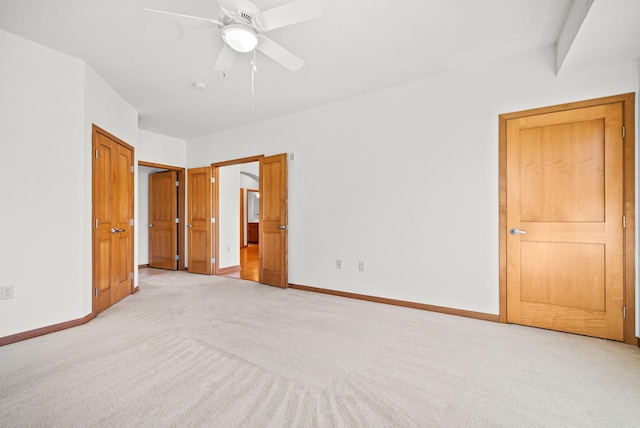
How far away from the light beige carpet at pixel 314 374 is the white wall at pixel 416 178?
2.05 ft

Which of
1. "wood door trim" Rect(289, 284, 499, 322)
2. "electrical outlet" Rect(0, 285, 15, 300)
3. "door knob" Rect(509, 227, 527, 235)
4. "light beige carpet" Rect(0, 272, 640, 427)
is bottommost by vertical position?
"light beige carpet" Rect(0, 272, 640, 427)

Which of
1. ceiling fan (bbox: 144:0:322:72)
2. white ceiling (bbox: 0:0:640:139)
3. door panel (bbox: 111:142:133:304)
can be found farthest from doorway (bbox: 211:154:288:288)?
ceiling fan (bbox: 144:0:322:72)

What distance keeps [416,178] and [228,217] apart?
12.6 ft

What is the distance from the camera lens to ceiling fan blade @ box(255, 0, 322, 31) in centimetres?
174

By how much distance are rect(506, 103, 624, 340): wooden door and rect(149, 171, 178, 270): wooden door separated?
564 cm

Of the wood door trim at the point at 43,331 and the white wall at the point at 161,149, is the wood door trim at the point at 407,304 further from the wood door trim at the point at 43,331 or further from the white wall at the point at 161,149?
the white wall at the point at 161,149

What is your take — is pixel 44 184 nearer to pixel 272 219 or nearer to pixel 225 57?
pixel 225 57

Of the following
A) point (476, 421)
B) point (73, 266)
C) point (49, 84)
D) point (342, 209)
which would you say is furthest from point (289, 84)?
point (476, 421)

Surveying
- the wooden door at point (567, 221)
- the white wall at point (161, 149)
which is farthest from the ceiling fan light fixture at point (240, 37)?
the white wall at point (161, 149)

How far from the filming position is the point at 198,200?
5656mm

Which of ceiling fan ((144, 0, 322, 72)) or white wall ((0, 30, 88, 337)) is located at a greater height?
ceiling fan ((144, 0, 322, 72))

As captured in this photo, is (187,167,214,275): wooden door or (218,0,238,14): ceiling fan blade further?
(187,167,214,275): wooden door

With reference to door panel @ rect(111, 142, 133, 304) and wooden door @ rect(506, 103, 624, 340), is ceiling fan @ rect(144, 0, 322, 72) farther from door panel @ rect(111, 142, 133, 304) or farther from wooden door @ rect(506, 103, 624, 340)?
door panel @ rect(111, 142, 133, 304)

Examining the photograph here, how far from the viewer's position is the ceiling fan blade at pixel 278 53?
7.22 feet
